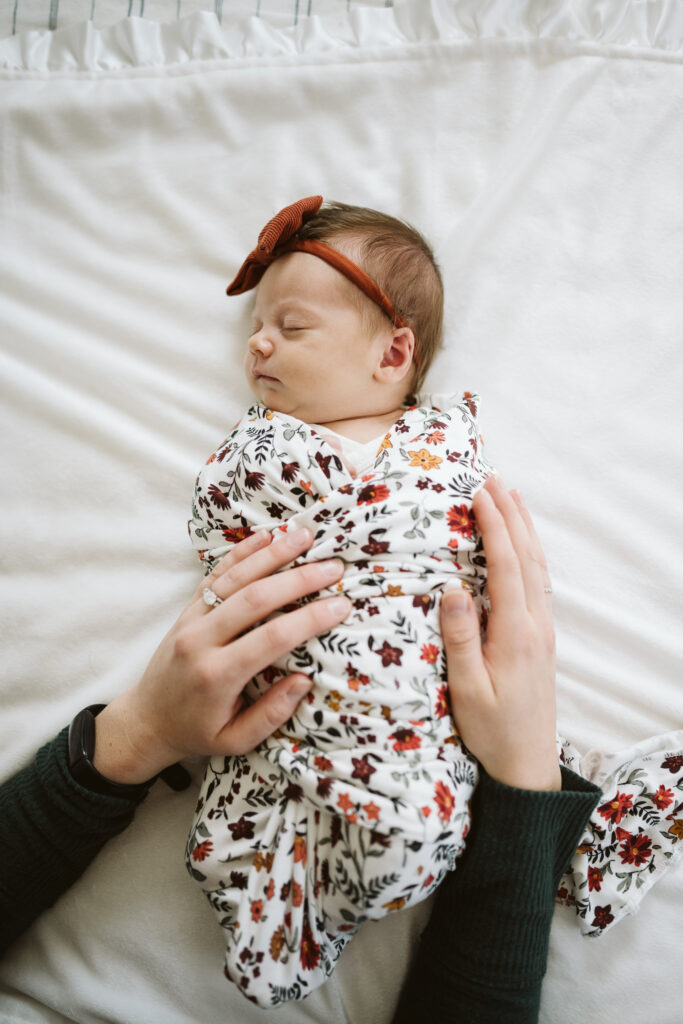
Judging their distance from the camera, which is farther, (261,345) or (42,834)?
(261,345)

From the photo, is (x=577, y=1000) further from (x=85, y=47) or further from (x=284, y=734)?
(x=85, y=47)

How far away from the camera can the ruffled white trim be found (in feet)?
4.18

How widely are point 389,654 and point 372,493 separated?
230 mm

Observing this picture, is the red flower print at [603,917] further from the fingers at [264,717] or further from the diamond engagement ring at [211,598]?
the diamond engagement ring at [211,598]

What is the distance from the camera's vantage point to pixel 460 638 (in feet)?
2.92

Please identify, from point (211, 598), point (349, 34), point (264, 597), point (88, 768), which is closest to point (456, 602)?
point (264, 597)

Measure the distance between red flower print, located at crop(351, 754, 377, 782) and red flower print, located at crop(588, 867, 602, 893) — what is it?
42 cm

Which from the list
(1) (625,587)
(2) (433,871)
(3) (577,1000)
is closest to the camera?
(2) (433,871)

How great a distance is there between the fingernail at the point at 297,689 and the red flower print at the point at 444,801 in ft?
0.68

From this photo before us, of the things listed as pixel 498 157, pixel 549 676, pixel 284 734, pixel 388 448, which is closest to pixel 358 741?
pixel 284 734

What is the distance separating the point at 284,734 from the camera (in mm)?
909

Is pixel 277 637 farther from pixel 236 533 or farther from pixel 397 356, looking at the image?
pixel 397 356

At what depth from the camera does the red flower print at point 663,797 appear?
987 mm

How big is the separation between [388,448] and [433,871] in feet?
1.94
